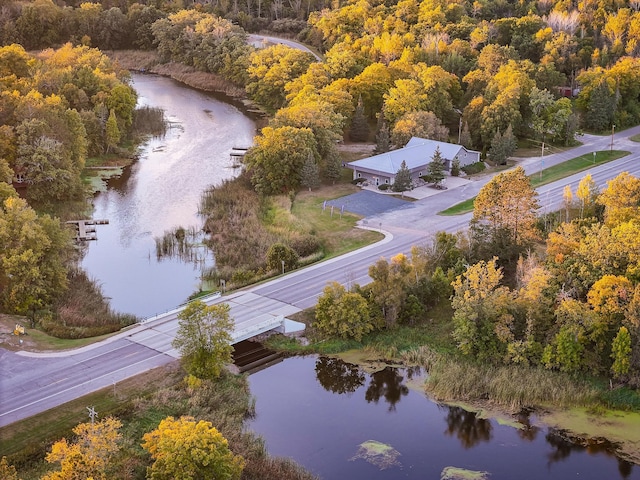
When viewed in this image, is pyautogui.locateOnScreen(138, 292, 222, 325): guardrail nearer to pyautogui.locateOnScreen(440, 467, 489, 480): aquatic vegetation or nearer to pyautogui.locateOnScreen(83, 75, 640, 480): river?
pyautogui.locateOnScreen(83, 75, 640, 480): river

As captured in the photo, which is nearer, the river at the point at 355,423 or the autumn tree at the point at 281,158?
the river at the point at 355,423

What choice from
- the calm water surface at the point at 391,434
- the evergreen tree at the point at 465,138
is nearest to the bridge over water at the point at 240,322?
the calm water surface at the point at 391,434

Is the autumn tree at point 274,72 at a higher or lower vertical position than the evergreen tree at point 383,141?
higher

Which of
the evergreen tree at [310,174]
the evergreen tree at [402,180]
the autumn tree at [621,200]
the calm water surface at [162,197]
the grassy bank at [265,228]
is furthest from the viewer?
the evergreen tree at [310,174]

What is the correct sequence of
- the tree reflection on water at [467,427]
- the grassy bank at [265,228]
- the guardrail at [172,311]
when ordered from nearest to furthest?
the tree reflection on water at [467,427], the guardrail at [172,311], the grassy bank at [265,228]

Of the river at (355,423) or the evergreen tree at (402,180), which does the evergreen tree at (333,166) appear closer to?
the evergreen tree at (402,180)

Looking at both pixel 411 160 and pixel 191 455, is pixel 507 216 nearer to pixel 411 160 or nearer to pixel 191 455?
pixel 411 160

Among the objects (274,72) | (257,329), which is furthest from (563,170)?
(257,329)
